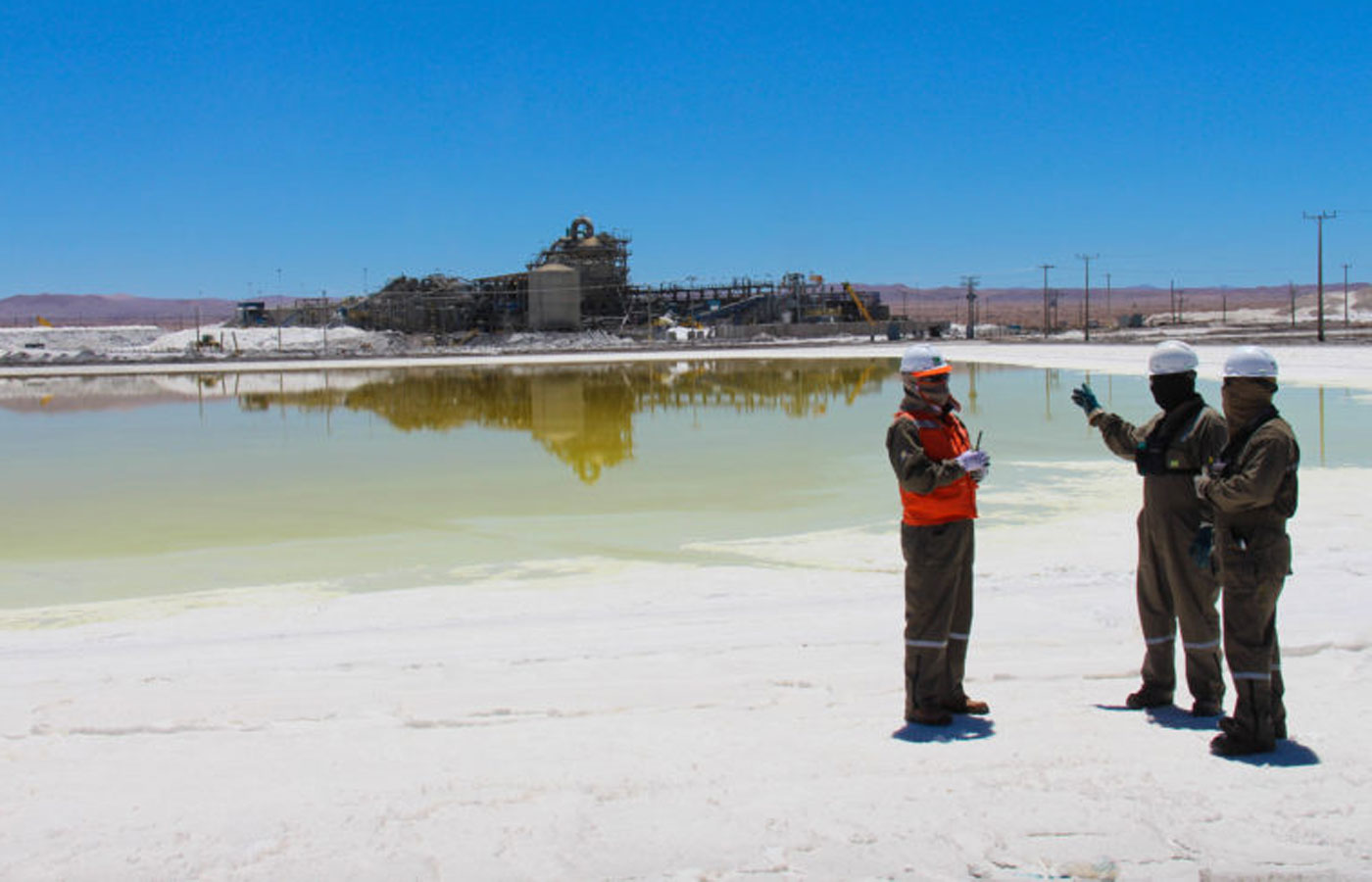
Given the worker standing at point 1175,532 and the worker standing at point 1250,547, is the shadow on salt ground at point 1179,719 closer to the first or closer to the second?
the worker standing at point 1175,532

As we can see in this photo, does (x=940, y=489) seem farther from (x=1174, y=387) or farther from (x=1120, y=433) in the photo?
(x=1174, y=387)

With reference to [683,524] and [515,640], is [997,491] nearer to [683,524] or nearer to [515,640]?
[683,524]

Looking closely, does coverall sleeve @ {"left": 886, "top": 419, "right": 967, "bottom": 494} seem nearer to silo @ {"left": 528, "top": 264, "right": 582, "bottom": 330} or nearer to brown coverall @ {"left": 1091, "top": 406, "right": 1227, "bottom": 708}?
brown coverall @ {"left": 1091, "top": 406, "right": 1227, "bottom": 708}

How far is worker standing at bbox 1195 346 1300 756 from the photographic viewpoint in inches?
156

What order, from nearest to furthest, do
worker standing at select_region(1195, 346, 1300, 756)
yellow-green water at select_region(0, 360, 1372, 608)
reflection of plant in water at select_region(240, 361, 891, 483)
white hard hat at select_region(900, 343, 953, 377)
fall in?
1. worker standing at select_region(1195, 346, 1300, 756)
2. white hard hat at select_region(900, 343, 953, 377)
3. yellow-green water at select_region(0, 360, 1372, 608)
4. reflection of plant in water at select_region(240, 361, 891, 483)

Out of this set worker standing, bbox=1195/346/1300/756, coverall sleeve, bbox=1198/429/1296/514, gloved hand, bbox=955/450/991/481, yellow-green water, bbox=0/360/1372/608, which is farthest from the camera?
yellow-green water, bbox=0/360/1372/608

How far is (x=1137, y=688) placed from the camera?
15.8 feet

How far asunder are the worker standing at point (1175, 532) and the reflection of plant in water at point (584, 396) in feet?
30.6

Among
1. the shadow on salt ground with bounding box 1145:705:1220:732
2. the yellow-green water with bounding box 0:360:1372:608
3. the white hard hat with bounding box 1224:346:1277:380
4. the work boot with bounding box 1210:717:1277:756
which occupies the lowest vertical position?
the shadow on salt ground with bounding box 1145:705:1220:732

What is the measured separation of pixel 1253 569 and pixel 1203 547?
0.21 metres

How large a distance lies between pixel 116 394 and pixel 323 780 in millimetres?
35548

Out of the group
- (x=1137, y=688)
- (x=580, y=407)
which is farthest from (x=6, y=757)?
(x=580, y=407)

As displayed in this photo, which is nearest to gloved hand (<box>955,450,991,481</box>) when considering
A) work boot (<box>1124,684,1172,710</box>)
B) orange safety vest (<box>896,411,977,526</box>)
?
orange safety vest (<box>896,411,977,526</box>)

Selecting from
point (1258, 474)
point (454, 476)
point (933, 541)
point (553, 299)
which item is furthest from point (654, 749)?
point (553, 299)
